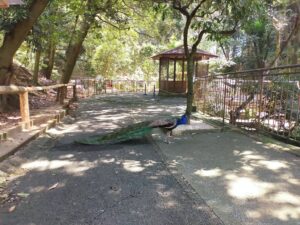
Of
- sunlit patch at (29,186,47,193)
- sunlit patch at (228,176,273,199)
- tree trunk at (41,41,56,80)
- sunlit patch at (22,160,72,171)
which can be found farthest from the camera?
tree trunk at (41,41,56,80)

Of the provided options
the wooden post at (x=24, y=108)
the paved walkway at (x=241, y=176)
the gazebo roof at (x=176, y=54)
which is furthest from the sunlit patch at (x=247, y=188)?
the gazebo roof at (x=176, y=54)

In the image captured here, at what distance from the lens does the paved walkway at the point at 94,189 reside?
11.9ft

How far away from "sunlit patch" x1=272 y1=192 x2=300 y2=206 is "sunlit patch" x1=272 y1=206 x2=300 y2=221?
0.49 ft

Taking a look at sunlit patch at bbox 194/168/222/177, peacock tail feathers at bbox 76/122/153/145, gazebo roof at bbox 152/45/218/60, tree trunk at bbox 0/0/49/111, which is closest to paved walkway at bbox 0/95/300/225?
sunlit patch at bbox 194/168/222/177

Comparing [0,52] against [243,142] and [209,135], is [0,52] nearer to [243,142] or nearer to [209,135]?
[209,135]

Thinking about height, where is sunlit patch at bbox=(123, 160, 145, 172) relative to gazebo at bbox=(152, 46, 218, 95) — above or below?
below

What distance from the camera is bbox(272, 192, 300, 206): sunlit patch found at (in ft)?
12.7

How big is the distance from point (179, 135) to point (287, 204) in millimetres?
4215

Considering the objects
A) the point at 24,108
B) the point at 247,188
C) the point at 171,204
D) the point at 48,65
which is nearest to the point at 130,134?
the point at 24,108

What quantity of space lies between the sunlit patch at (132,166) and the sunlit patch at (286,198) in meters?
1.96

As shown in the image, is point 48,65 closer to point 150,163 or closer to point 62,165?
point 62,165

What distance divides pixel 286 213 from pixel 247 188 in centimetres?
78

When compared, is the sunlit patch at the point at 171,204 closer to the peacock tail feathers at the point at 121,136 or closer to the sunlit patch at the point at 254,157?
the sunlit patch at the point at 254,157

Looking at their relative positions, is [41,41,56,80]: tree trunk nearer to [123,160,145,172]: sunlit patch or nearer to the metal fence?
the metal fence
